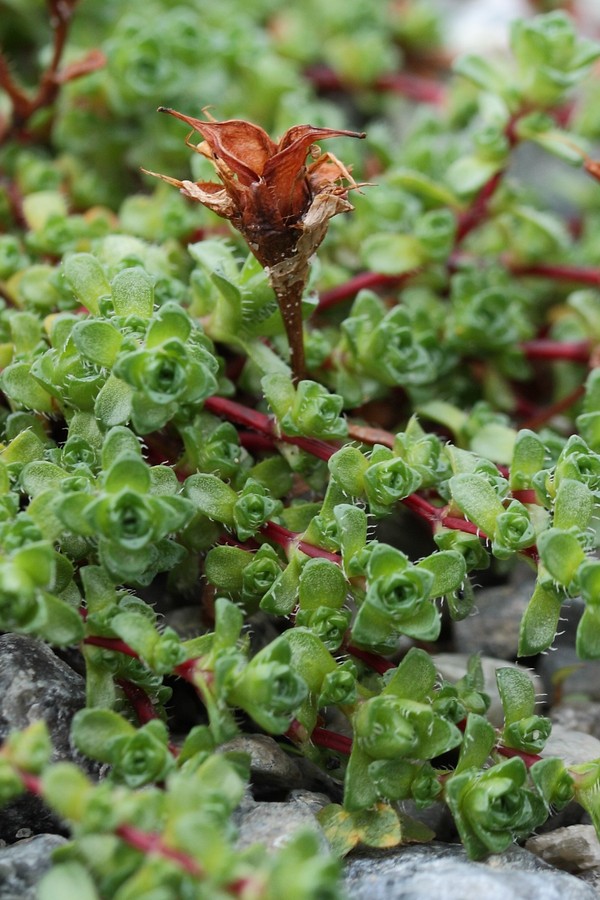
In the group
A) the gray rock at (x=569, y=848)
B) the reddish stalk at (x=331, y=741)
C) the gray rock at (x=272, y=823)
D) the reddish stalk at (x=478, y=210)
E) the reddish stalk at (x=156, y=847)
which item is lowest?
the gray rock at (x=569, y=848)

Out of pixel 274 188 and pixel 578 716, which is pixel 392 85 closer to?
pixel 274 188

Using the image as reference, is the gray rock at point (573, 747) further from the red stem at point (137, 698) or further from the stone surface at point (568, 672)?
the red stem at point (137, 698)

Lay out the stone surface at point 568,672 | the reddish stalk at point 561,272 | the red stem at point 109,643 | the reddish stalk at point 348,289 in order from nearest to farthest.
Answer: the red stem at point 109,643
the stone surface at point 568,672
the reddish stalk at point 348,289
the reddish stalk at point 561,272

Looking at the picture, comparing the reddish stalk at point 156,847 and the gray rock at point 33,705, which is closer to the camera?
the reddish stalk at point 156,847

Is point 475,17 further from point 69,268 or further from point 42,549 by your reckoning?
point 42,549

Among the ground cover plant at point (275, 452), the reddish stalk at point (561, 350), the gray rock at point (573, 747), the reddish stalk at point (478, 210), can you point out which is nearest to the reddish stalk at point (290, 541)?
the ground cover plant at point (275, 452)

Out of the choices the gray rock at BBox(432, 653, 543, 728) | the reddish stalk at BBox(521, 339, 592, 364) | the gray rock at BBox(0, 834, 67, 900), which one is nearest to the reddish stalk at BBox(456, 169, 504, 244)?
the reddish stalk at BBox(521, 339, 592, 364)

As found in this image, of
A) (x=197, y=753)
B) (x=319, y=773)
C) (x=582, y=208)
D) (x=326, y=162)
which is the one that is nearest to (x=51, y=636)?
(x=197, y=753)
